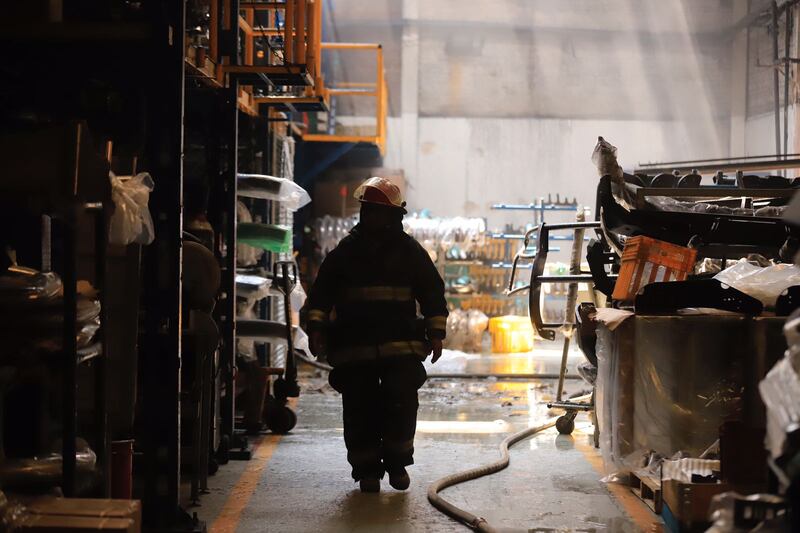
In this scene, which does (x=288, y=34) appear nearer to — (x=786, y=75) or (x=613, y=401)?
(x=613, y=401)

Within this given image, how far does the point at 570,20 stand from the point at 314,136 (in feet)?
25.1

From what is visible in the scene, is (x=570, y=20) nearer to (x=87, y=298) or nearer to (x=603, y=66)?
(x=603, y=66)

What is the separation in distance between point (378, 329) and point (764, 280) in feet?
8.18

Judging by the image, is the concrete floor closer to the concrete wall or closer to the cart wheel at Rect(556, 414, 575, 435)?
the cart wheel at Rect(556, 414, 575, 435)

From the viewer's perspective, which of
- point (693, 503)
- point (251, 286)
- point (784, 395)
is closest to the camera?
point (784, 395)

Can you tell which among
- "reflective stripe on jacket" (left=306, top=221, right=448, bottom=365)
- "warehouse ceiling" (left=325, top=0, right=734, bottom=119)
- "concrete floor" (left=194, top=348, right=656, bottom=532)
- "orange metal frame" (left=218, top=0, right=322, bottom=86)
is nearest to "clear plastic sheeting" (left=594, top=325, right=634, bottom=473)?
"concrete floor" (left=194, top=348, right=656, bottom=532)

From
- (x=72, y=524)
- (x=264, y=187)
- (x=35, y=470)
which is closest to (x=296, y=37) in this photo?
(x=264, y=187)

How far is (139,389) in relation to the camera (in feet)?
20.5

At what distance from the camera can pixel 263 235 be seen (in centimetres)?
878

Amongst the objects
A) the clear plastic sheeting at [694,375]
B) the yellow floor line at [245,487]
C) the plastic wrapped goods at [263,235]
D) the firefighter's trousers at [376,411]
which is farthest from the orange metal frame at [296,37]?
the clear plastic sheeting at [694,375]

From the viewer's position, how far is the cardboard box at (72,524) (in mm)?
3840

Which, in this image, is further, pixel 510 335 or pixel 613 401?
pixel 510 335

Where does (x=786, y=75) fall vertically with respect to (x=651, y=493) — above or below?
above

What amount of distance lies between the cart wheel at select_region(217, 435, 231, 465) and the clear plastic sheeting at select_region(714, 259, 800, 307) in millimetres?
3965
